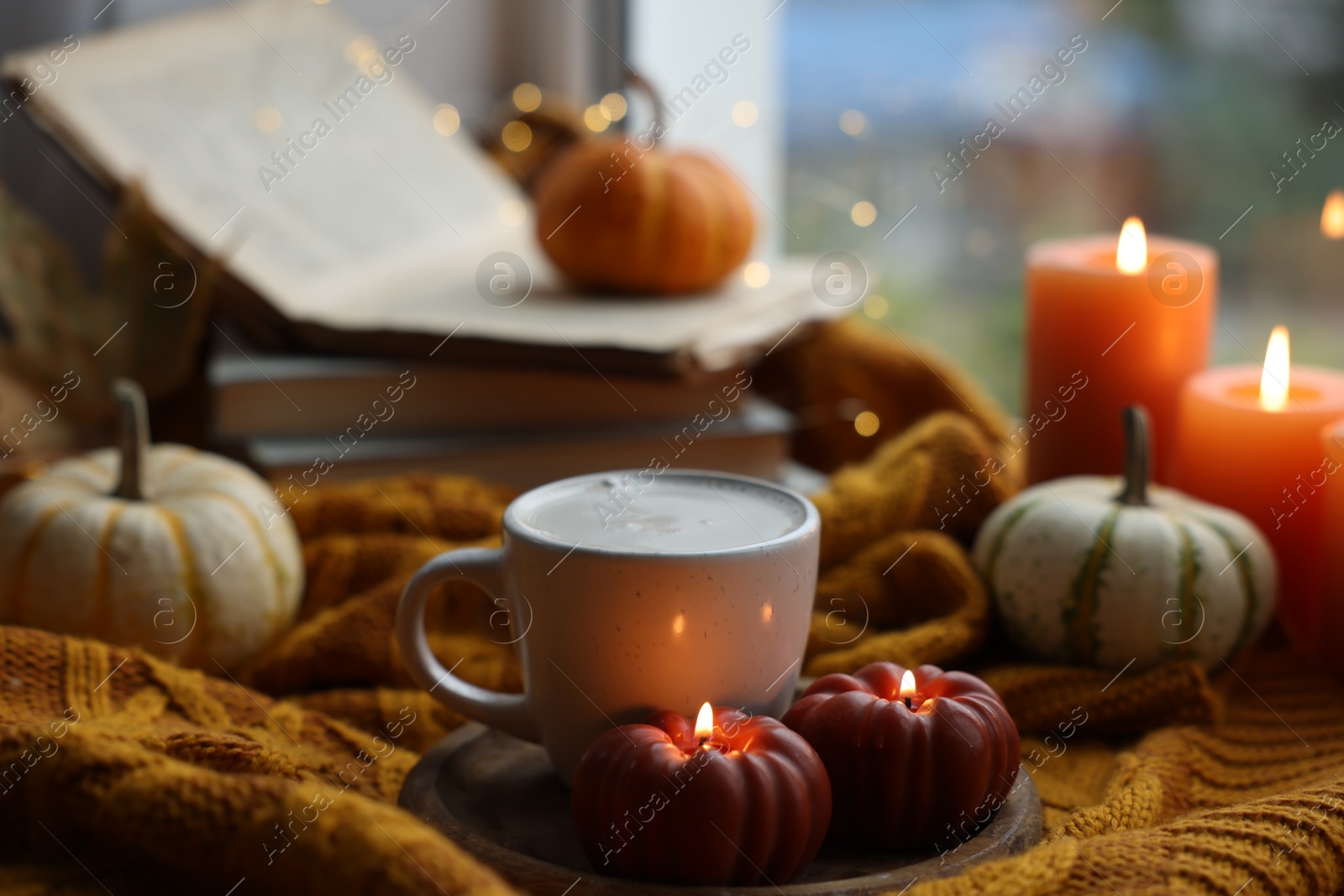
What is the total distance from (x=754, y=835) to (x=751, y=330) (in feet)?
1.75

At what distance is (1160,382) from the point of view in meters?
0.80

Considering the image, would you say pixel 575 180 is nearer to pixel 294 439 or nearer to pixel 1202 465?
pixel 294 439

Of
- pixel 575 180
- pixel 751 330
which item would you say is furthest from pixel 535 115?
pixel 751 330

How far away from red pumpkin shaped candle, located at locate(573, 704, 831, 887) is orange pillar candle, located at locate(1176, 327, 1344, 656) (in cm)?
40

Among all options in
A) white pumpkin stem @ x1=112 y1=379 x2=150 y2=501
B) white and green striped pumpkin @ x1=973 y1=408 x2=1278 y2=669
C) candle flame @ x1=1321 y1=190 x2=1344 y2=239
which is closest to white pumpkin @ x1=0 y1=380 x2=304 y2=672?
white pumpkin stem @ x1=112 y1=379 x2=150 y2=501

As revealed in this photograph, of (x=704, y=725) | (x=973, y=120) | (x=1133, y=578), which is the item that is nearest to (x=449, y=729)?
(x=704, y=725)

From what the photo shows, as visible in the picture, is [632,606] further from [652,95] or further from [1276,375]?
[652,95]

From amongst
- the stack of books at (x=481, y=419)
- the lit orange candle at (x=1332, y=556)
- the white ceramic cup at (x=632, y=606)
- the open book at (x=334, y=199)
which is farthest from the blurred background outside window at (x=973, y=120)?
the white ceramic cup at (x=632, y=606)

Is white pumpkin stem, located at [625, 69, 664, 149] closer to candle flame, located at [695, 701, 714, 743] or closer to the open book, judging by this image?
the open book

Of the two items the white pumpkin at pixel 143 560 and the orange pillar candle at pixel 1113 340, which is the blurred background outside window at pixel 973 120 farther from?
the white pumpkin at pixel 143 560

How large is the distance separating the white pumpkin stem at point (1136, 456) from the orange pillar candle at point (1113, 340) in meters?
0.13

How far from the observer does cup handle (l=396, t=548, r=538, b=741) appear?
1.76 ft

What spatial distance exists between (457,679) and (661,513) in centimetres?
11

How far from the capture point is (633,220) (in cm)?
99
